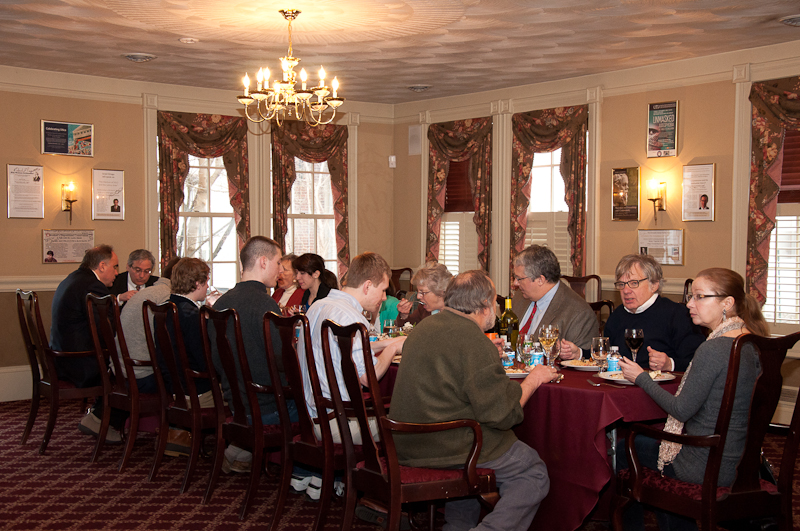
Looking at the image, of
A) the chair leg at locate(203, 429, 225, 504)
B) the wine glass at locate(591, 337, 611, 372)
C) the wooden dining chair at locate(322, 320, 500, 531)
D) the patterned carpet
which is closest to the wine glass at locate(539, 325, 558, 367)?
the wine glass at locate(591, 337, 611, 372)

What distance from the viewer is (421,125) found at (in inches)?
352

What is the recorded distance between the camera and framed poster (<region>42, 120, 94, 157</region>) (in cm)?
736

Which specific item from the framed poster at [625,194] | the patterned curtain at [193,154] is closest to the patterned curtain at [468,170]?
the framed poster at [625,194]

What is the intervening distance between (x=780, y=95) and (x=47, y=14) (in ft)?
18.3

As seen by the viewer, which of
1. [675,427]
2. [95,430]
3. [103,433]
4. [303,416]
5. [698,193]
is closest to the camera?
[675,427]

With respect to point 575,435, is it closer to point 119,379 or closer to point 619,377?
point 619,377

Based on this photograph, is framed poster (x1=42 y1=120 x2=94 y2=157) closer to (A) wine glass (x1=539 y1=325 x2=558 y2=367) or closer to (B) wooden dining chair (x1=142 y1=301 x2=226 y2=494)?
(B) wooden dining chair (x1=142 y1=301 x2=226 y2=494)

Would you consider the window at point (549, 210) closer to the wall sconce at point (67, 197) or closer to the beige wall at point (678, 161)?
the beige wall at point (678, 161)

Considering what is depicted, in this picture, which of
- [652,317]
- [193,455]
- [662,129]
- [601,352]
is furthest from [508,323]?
[662,129]

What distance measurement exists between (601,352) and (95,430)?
380 cm

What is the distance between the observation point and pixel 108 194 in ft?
25.1

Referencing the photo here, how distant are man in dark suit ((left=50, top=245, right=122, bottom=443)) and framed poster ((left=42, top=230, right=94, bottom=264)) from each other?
1.97 meters

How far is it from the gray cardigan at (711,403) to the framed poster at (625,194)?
4305mm

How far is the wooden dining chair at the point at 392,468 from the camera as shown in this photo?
10.1ft
